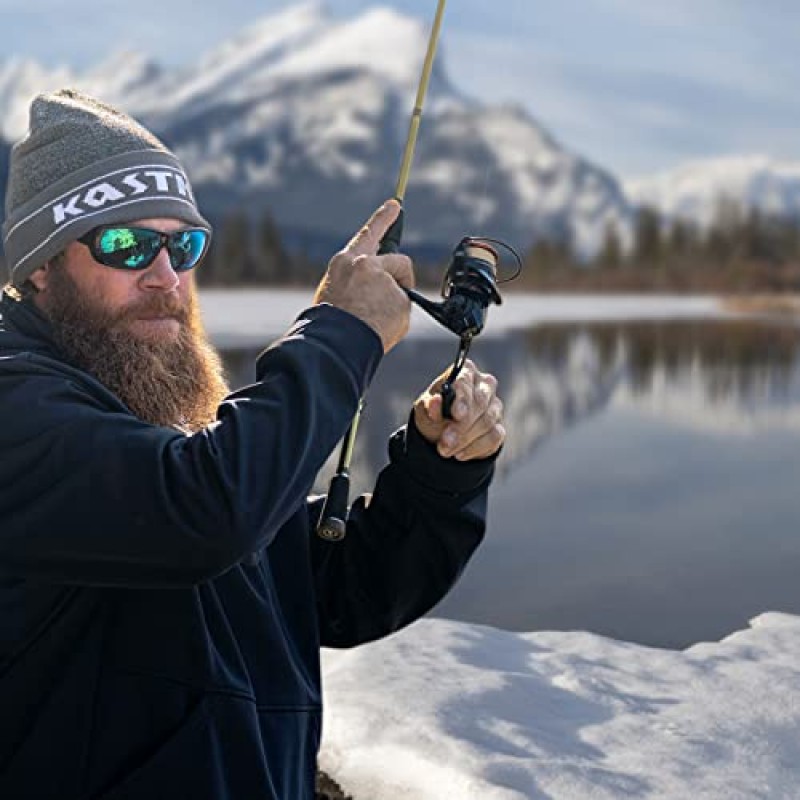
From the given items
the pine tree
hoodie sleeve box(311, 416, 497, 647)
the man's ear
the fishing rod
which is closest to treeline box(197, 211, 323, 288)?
the pine tree

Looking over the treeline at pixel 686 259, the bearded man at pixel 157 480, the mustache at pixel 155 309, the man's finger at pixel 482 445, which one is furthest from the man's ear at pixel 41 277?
the treeline at pixel 686 259

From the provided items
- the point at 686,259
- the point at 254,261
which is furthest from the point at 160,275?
the point at 686,259

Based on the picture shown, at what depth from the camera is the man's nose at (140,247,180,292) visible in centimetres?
180

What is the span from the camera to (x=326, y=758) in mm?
3340

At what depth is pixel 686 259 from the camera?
86.5m

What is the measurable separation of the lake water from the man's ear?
3.72m

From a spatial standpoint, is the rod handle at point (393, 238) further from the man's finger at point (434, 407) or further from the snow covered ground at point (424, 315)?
the snow covered ground at point (424, 315)

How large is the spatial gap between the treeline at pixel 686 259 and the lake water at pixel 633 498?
195ft

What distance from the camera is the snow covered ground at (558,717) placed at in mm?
3027

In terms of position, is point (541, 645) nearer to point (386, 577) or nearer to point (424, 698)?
point (424, 698)

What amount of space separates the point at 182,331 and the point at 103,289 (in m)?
0.14

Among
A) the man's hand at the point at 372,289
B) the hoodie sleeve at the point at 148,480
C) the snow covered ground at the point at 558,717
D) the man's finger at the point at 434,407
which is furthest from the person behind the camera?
the snow covered ground at the point at 558,717

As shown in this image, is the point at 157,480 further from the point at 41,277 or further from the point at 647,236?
the point at 647,236

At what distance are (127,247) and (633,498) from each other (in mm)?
7020
